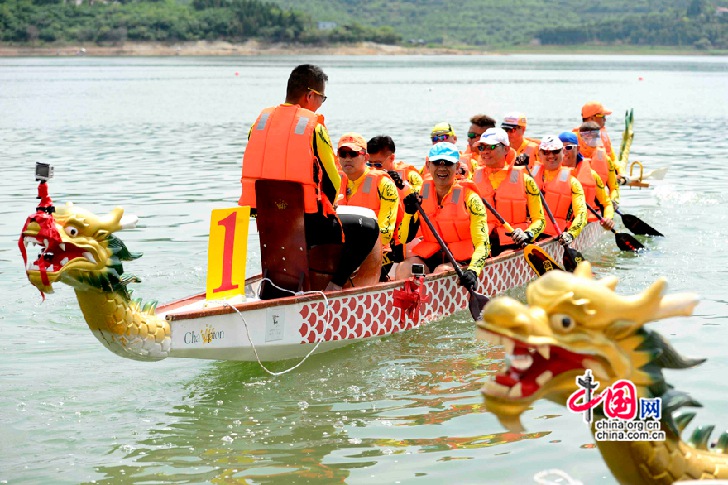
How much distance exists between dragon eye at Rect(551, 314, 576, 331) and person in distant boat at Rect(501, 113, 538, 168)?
10195 millimetres

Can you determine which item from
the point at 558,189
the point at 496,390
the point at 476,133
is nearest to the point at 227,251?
the point at 496,390

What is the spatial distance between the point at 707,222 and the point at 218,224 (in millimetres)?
11167

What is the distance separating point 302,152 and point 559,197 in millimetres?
5855

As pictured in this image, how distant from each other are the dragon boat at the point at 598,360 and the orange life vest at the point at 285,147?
423cm

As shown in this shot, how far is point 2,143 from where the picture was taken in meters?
29.4

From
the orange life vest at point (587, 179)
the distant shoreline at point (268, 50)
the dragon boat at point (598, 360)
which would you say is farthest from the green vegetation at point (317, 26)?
the dragon boat at point (598, 360)

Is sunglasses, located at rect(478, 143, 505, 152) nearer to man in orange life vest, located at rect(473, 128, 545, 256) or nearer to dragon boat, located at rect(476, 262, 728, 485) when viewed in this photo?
man in orange life vest, located at rect(473, 128, 545, 256)

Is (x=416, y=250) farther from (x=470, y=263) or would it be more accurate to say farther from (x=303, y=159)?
(x=303, y=159)

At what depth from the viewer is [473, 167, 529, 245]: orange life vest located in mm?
12039

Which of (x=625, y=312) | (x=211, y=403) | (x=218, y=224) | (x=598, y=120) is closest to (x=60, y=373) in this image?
(x=211, y=403)

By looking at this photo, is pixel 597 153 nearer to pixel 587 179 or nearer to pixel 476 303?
pixel 587 179

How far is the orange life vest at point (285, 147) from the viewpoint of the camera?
8.17 metres

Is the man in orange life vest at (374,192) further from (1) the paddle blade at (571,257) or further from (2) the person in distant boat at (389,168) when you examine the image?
(1) the paddle blade at (571,257)

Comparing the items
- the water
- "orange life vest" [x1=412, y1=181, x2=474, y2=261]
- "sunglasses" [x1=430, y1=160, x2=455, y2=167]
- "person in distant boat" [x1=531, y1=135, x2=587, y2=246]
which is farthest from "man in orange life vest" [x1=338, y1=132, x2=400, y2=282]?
"person in distant boat" [x1=531, y1=135, x2=587, y2=246]
